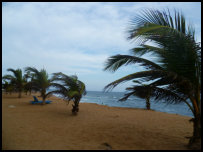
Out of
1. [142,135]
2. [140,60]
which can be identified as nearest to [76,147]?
[142,135]

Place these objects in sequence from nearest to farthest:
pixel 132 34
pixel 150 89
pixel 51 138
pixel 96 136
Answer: pixel 132 34 < pixel 150 89 < pixel 51 138 < pixel 96 136

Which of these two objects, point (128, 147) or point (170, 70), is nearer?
point (170, 70)

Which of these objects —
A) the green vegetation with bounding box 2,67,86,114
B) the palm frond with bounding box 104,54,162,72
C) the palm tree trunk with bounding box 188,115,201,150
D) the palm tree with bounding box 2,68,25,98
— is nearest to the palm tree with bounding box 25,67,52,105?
the green vegetation with bounding box 2,67,86,114

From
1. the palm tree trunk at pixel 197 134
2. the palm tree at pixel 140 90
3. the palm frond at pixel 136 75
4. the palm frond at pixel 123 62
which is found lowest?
the palm tree trunk at pixel 197 134

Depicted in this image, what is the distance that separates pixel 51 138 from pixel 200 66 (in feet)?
14.9

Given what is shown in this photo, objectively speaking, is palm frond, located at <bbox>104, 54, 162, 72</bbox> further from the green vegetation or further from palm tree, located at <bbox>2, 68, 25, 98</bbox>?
palm tree, located at <bbox>2, 68, 25, 98</bbox>

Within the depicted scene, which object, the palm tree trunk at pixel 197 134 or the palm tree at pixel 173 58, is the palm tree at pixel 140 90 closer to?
the palm tree at pixel 173 58

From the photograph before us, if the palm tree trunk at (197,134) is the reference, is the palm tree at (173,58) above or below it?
above

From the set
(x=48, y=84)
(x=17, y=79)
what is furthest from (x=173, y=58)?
(x=17, y=79)

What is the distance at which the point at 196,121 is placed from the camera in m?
3.21

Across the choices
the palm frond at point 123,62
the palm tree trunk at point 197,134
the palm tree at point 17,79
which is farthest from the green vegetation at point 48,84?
the palm tree trunk at point 197,134

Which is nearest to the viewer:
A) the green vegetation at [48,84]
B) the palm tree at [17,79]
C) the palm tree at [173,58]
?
the palm tree at [173,58]

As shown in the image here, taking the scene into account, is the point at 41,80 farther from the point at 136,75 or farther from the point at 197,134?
the point at 197,134

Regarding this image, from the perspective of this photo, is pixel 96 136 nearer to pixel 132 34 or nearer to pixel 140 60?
pixel 140 60
